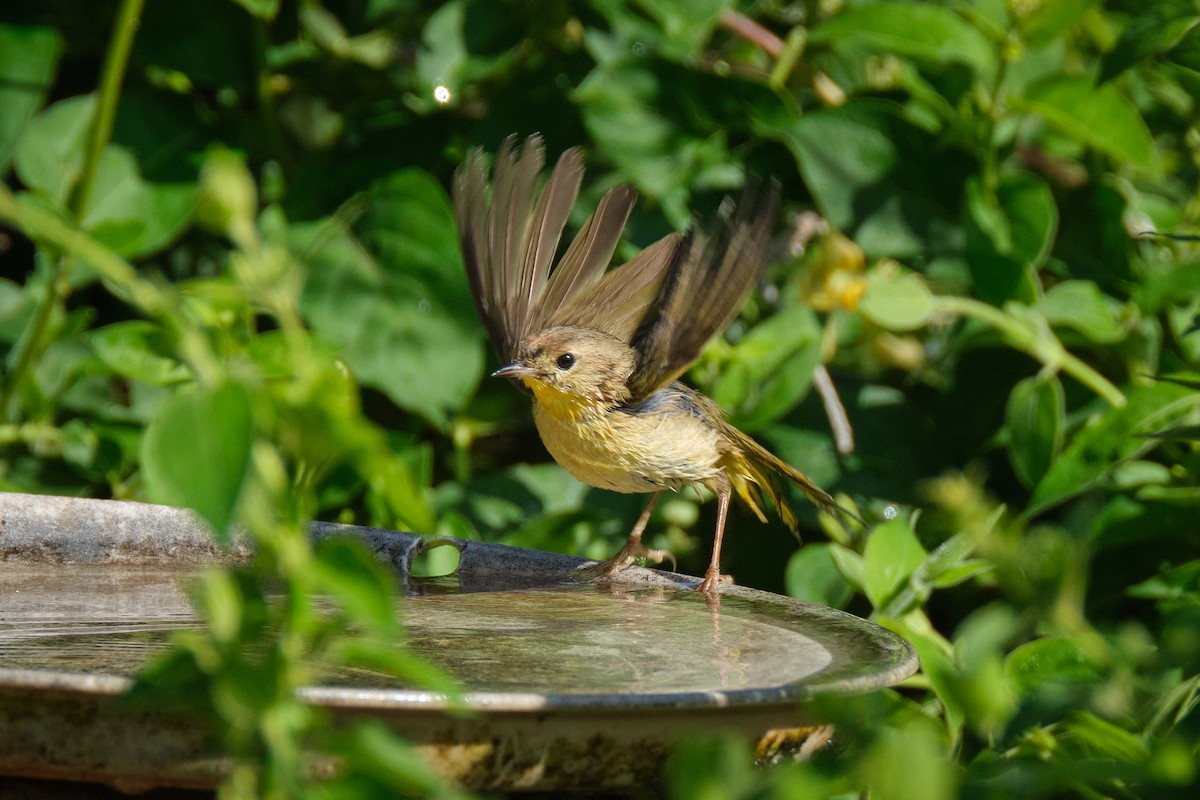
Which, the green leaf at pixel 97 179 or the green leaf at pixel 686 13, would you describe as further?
the green leaf at pixel 97 179

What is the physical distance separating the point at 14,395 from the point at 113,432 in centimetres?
36

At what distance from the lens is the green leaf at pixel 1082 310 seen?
299 centimetres

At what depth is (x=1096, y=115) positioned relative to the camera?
305 centimetres

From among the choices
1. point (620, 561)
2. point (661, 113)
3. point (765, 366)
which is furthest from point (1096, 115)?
point (620, 561)

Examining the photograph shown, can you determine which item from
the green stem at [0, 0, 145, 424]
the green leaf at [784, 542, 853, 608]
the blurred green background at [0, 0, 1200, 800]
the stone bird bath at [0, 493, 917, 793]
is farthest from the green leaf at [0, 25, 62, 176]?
the green leaf at [784, 542, 853, 608]

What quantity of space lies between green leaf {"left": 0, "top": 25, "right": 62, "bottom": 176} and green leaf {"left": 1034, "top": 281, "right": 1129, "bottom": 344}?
255 centimetres

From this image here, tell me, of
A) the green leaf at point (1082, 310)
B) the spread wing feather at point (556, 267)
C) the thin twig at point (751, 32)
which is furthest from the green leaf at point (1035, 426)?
the thin twig at point (751, 32)

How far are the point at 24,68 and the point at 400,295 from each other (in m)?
1.17

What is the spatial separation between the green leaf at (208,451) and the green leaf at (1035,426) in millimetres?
2244

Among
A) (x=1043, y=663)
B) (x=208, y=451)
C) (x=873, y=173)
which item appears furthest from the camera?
(x=873, y=173)

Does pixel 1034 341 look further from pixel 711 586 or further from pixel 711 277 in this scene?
pixel 711 586

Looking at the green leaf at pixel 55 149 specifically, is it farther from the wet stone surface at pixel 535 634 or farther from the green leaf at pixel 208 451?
the green leaf at pixel 208 451

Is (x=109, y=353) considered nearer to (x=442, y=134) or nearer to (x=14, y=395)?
(x=14, y=395)

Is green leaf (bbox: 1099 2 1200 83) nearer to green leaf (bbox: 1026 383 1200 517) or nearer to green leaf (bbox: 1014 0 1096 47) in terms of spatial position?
green leaf (bbox: 1014 0 1096 47)
